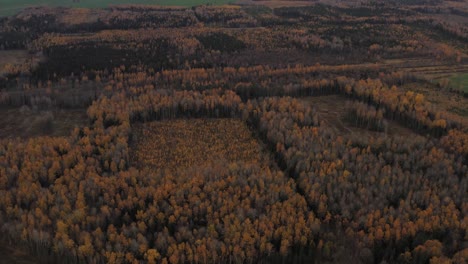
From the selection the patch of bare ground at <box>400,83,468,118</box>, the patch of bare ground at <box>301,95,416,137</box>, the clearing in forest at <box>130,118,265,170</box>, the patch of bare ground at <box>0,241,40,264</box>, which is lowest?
the patch of bare ground at <box>0,241,40,264</box>

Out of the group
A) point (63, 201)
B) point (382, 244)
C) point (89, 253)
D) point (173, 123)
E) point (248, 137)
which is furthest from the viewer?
point (173, 123)

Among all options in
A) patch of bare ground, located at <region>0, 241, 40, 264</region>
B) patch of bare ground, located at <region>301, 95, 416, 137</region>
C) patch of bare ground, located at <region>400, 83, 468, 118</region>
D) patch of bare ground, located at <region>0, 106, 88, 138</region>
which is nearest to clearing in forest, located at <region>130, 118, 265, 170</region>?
patch of bare ground, located at <region>0, 106, 88, 138</region>

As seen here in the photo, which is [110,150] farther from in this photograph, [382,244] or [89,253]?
[382,244]

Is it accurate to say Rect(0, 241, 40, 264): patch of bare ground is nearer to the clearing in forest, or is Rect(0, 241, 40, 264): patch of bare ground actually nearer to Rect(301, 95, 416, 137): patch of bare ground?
the clearing in forest

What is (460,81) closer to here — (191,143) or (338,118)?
(338,118)

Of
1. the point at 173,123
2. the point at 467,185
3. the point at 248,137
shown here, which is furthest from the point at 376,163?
the point at 173,123
